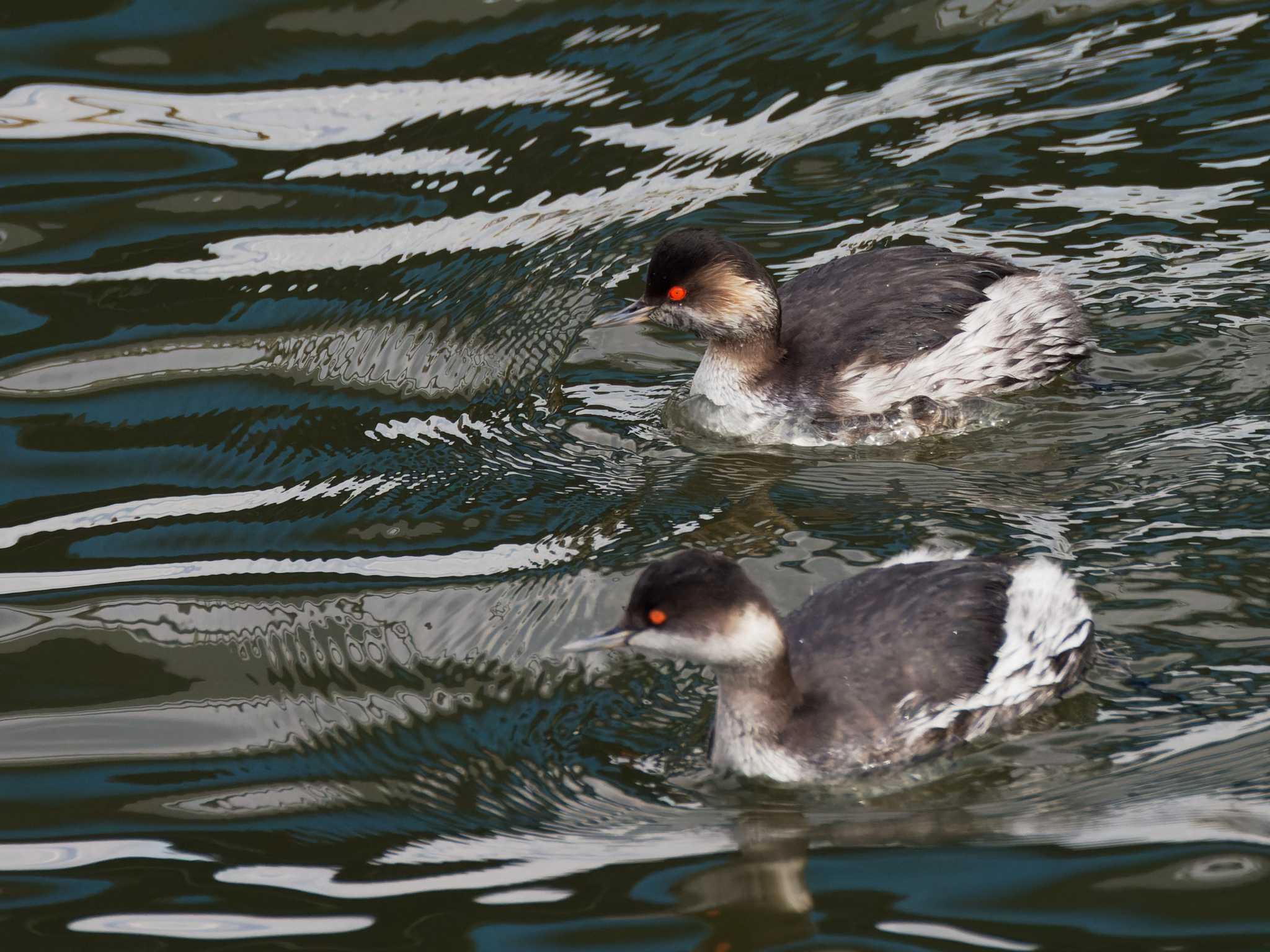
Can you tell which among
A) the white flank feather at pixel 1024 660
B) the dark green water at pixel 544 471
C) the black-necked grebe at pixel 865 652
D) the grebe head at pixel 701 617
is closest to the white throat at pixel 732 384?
the dark green water at pixel 544 471

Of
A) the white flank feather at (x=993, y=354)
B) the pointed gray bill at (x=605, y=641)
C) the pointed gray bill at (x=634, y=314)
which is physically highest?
the pointed gray bill at (x=634, y=314)

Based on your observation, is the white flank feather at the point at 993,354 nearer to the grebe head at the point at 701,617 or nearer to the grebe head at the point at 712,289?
the grebe head at the point at 712,289

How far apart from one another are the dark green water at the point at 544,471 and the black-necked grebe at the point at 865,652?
144 mm

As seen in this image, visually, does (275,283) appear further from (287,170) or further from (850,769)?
(850,769)

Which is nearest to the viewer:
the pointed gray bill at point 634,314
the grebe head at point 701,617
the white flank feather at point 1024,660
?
the grebe head at point 701,617

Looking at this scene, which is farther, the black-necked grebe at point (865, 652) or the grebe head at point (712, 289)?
the grebe head at point (712, 289)

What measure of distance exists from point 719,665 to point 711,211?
458 centimetres

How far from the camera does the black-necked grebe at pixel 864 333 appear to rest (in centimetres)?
793

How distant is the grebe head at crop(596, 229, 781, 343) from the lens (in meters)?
7.96

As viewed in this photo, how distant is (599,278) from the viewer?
9219 mm

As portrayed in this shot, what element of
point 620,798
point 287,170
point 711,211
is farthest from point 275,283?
point 620,798

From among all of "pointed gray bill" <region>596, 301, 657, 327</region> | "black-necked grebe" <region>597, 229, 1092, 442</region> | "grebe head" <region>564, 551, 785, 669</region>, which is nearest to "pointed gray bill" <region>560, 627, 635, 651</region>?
"grebe head" <region>564, 551, 785, 669</region>

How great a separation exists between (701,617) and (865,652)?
63 centimetres

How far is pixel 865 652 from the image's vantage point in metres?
5.75
